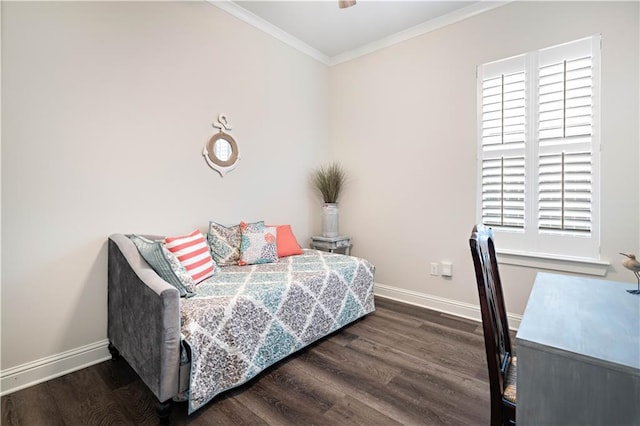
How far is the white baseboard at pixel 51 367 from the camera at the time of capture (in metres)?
1.77

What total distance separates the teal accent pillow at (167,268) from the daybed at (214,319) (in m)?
0.05

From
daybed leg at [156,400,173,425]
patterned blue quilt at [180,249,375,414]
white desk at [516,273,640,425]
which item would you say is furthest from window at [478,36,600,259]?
daybed leg at [156,400,173,425]

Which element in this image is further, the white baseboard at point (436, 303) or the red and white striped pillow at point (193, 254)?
the white baseboard at point (436, 303)

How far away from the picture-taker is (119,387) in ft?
5.97

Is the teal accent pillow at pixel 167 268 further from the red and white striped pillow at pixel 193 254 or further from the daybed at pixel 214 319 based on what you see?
the red and white striped pillow at pixel 193 254

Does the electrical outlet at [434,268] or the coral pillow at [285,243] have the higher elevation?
the coral pillow at [285,243]

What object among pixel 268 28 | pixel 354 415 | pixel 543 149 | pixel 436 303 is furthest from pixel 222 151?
pixel 543 149

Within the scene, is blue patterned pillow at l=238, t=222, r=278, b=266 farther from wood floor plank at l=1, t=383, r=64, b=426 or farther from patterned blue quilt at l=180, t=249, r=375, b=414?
wood floor plank at l=1, t=383, r=64, b=426

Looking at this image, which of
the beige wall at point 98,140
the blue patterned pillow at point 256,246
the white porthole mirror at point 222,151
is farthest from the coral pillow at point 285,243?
the white porthole mirror at point 222,151

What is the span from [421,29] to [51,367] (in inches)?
162

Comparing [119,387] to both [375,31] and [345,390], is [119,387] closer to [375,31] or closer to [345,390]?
[345,390]

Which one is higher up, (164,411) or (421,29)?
(421,29)

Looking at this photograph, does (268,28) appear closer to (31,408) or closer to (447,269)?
(447,269)

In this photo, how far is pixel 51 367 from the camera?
192 centimetres
